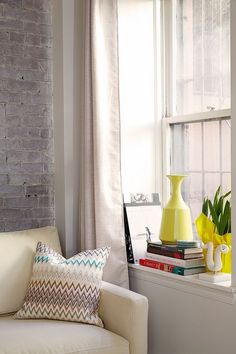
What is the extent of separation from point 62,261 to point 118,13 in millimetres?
1494

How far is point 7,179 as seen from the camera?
11.0 feet

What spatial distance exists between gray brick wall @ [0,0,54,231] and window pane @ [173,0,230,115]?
2.67 feet

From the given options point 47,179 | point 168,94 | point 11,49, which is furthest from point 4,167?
point 168,94

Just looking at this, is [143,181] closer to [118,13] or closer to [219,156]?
[219,156]

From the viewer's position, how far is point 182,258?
2791mm

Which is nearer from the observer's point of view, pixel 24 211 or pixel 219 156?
pixel 219 156

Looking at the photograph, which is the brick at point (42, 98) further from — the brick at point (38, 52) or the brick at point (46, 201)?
the brick at point (46, 201)

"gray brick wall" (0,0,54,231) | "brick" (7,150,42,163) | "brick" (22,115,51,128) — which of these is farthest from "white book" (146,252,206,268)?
"brick" (22,115,51,128)

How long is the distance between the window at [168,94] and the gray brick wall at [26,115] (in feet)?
1.63

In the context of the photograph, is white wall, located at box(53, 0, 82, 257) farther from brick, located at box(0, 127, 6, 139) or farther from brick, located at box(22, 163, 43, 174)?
brick, located at box(0, 127, 6, 139)

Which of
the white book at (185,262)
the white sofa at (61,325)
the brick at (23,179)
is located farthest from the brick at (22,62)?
the white book at (185,262)

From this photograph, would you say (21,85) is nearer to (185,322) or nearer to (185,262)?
(185,262)

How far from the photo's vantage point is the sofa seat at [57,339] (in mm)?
2410

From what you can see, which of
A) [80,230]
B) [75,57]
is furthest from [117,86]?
[80,230]
